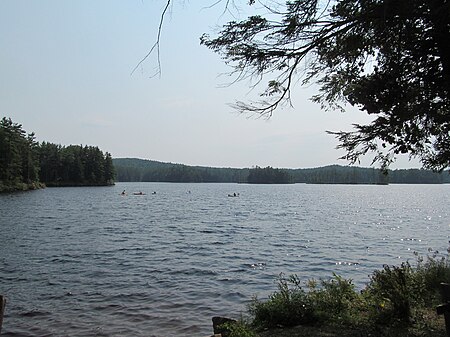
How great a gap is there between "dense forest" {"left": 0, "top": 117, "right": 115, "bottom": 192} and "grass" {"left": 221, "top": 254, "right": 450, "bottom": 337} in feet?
247

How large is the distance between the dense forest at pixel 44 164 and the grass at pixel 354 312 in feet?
247

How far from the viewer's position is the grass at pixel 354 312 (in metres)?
6.26

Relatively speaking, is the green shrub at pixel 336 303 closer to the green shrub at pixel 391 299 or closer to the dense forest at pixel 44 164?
the green shrub at pixel 391 299

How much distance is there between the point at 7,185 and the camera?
74.0 metres

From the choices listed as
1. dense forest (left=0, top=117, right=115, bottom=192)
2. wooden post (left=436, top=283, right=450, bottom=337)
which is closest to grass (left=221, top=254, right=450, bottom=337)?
wooden post (left=436, top=283, right=450, bottom=337)

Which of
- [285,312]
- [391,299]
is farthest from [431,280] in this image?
[285,312]

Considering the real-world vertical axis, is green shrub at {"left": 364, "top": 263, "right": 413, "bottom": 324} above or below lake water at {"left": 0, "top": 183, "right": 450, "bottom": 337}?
above

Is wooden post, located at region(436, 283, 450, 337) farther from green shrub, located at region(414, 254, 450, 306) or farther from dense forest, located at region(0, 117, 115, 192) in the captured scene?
dense forest, located at region(0, 117, 115, 192)

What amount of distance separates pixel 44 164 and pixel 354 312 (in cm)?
11737

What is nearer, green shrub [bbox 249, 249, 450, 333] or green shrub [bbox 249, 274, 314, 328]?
green shrub [bbox 249, 249, 450, 333]

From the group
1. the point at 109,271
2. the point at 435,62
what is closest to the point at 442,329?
the point at 435,62

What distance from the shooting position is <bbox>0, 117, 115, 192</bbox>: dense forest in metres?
73.3

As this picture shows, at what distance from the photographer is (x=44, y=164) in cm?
11188

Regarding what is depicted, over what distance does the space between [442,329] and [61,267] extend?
14.6m
